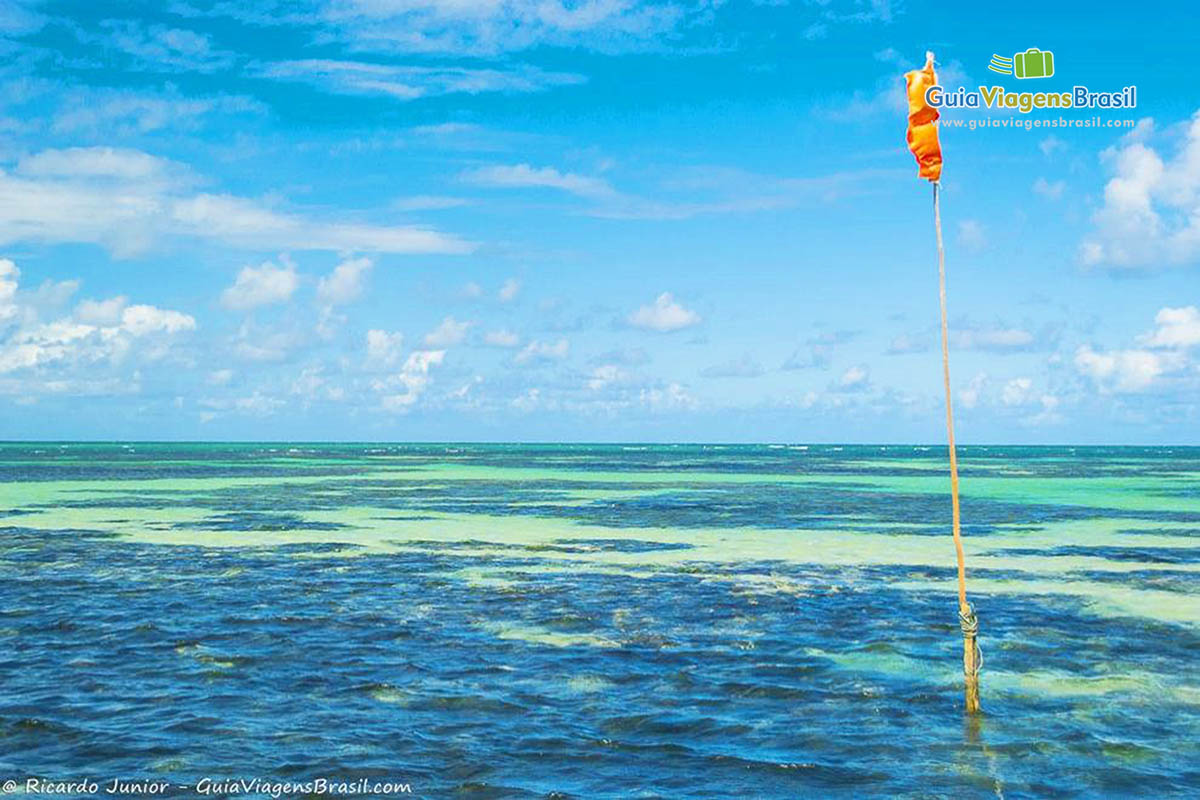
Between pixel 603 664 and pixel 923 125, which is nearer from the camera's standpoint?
pixel 923 125

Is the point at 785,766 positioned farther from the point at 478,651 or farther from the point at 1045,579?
the point at 1045,579

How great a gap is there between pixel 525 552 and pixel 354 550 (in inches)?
238

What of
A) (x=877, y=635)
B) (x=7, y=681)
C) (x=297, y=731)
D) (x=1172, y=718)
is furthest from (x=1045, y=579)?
(x=7, y=681)

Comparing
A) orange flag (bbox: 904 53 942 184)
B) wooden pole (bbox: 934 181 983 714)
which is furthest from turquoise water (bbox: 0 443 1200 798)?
orange flag (bbox: 904 53 942 184)

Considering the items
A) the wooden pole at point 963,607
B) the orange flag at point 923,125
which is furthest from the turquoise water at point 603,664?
the orange flag at point 923,125

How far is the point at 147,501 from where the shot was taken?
5728 cm

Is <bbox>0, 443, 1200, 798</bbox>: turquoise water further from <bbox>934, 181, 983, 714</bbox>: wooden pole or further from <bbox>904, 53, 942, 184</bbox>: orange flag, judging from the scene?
<bbox>904, 53, 942, 184</bbox>: orange flag

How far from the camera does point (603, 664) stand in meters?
17.3

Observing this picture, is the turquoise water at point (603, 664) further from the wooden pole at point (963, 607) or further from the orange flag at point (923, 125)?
the orange flag at point (923, 125)

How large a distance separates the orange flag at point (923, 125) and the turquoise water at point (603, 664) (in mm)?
7984

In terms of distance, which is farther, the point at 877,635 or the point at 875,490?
the point at 875,490

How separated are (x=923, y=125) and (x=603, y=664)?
1028cm

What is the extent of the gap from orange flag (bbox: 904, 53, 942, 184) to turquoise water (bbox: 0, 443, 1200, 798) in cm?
798

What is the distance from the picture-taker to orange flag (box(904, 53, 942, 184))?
13547 millimetres
